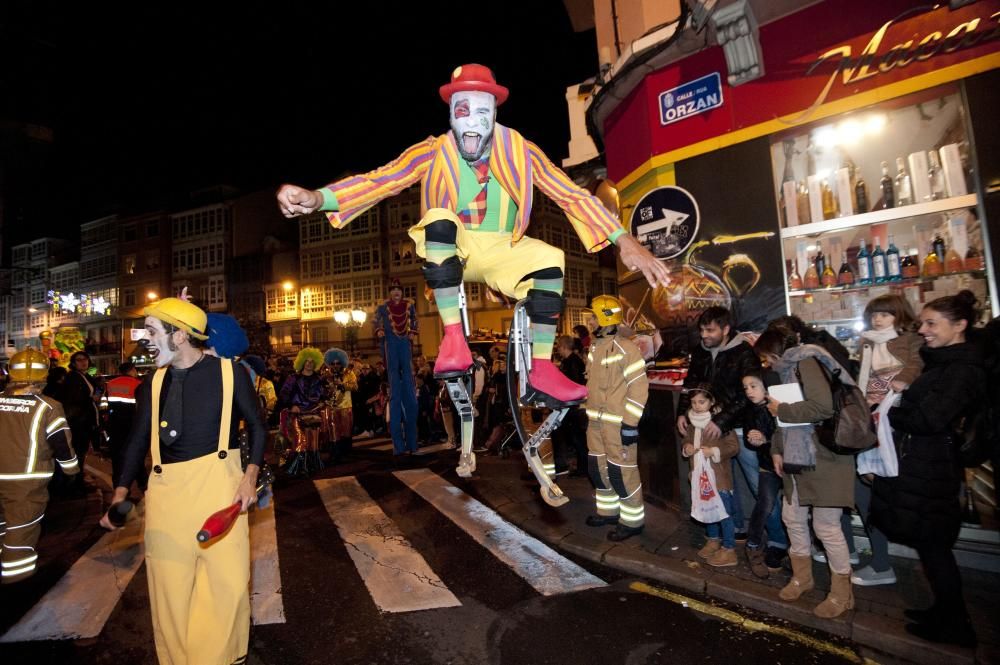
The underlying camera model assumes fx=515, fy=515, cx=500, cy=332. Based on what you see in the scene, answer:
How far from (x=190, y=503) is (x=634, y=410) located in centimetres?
409

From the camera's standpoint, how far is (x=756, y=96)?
21.2 ft

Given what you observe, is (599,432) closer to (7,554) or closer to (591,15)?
(7,554)

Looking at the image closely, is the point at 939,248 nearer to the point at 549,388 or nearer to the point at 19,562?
the point at 549,388

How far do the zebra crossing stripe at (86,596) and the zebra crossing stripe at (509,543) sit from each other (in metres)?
3.35

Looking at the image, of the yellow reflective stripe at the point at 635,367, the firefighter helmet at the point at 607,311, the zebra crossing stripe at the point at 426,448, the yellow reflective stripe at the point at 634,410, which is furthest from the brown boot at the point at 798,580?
the zebra crossing stripe at the point at 426,448

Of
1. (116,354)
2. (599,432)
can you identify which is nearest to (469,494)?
(599,432)

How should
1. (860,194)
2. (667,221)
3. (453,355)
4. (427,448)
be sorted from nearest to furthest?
(453,355)
(860,194)
(667,221)
(427,448)

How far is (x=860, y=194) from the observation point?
6.22m

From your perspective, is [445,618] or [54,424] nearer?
[445,618]

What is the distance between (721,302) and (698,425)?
2161 mm

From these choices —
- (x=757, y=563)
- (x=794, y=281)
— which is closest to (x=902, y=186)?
(x=794, y=281)

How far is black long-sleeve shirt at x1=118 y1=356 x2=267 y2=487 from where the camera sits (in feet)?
10.0

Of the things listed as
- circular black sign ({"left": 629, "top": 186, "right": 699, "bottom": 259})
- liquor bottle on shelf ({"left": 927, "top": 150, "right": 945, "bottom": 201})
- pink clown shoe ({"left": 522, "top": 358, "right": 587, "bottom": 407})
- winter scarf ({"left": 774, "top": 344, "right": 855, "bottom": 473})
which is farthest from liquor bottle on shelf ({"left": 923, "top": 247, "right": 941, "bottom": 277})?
pink clown shoe ({"left": 522, "top": 358, "right": 587, "bottom": 407})

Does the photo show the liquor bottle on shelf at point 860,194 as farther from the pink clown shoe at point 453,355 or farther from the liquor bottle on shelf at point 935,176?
the pink clown shoe at point 453,355
